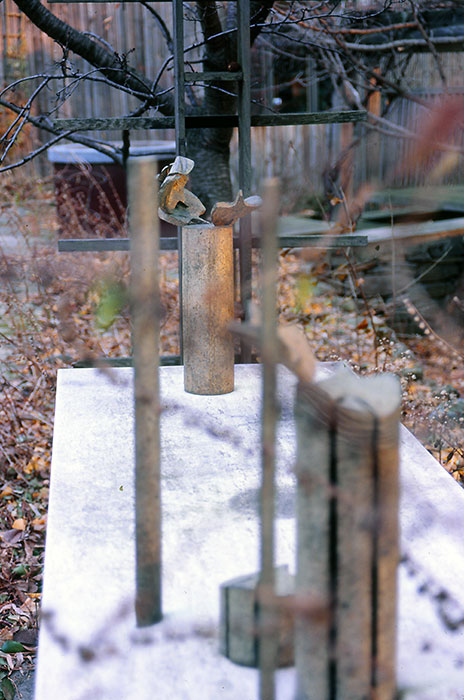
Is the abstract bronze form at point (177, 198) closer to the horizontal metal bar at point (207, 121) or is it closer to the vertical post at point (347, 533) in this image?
the horizontal metal bar at point (207, 121)

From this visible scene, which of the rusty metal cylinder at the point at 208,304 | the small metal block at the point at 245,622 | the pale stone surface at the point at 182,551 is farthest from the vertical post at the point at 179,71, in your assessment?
the small metal block at the point at 245,622

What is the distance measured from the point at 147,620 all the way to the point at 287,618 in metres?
0.32

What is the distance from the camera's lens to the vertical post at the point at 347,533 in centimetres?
112

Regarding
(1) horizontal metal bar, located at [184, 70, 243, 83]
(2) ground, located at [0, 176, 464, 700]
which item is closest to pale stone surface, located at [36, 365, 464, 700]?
(2) ground, located at [0, 176, 464, 700]

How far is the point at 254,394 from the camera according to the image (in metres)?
3.28

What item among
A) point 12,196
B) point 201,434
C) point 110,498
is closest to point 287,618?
point 110,498

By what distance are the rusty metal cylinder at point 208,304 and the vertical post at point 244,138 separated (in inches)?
Answer: 15.9

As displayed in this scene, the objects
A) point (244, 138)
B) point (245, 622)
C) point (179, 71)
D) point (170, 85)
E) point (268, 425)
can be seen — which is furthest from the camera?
point (170, 85)

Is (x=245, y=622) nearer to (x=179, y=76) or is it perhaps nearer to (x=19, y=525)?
(x=19, y=525)

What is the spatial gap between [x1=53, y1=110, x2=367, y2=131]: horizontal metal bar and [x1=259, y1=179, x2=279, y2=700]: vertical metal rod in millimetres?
2731

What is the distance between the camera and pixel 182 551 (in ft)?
6.48

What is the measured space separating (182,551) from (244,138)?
2.28m

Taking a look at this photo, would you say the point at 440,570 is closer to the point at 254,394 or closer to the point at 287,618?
the point at 287,618

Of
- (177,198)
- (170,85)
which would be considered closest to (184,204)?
(177,198)
